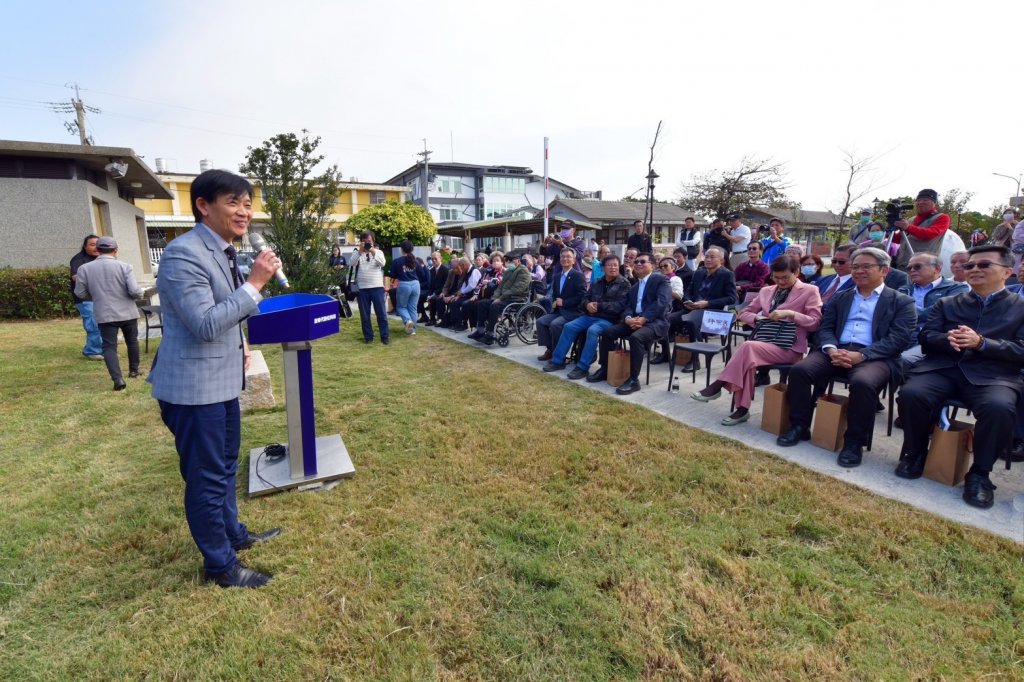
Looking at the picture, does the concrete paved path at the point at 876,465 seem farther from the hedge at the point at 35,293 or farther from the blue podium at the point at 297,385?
the hedge at the point at 35,293

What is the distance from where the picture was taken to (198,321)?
193 cm

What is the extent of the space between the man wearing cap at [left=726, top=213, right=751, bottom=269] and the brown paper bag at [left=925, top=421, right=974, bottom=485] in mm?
6200

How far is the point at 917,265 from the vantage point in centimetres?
460

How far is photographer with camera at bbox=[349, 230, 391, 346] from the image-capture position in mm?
7633

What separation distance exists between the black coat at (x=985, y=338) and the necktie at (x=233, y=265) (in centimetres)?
415

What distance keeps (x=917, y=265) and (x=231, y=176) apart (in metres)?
5.50

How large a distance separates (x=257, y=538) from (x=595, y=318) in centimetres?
432

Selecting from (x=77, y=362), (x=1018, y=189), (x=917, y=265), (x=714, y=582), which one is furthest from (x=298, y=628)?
(x=1018, y=189)

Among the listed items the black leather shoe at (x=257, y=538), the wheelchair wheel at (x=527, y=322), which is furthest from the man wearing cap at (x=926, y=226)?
the black leather shoe at (x=257, y=538)

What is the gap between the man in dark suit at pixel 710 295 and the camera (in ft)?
19.6

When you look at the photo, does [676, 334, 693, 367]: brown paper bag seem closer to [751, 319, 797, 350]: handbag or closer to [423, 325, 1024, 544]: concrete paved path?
[423, 325, 1024, 544]: concrete paved path

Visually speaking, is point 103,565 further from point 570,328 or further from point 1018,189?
point 1018,189

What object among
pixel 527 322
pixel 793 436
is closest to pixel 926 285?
pixel 793 436

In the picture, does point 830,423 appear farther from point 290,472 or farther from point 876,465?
point 290,472
